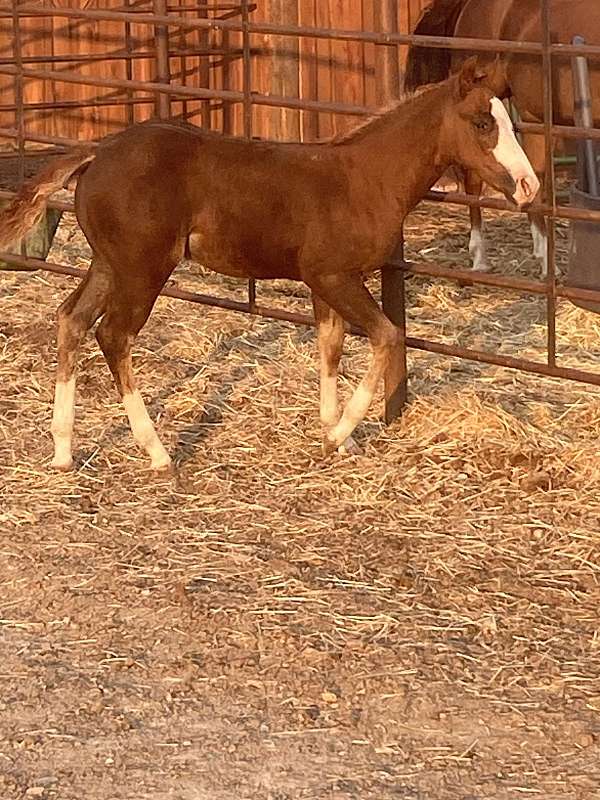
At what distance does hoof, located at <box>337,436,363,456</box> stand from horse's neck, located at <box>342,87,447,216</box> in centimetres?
88

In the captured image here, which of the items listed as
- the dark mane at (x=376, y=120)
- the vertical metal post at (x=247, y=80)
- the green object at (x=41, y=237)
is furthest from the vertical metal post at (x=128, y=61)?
the dark mane at (x=376, y=120)

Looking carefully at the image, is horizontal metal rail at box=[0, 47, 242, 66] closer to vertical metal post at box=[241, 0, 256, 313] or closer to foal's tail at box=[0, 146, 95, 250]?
vertical metal post at box=[241, 0, 256, 313]

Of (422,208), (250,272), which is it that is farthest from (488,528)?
(422,208)

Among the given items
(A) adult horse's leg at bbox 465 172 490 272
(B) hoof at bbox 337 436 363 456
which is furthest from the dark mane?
(A) adult horse's leg at bbox 465 172 490 272

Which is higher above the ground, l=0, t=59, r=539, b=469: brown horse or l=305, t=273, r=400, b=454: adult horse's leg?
l=0, t=59, r=539, b=469: brown horse

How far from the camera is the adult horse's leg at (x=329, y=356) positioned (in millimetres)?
5812

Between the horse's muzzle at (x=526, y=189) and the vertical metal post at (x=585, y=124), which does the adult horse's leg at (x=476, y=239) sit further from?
the horse's muzzle at (x=526, y=189)

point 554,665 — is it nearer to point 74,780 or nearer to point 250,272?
point 74,780

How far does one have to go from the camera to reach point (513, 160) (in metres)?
5.29

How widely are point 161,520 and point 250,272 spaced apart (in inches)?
38.0

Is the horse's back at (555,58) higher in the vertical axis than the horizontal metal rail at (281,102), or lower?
lower

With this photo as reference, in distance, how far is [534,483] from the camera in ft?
18.0

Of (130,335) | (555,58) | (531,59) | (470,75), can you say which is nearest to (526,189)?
(470,75)

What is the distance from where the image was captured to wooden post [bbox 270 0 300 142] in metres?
10.8
